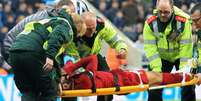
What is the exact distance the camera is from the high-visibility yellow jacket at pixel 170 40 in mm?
10547

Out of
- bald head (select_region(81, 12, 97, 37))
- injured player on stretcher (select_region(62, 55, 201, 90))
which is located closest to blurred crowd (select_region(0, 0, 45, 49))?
bald head (select_region(81, 12, 97, 37))

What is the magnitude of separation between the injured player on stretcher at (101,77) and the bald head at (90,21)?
611mm

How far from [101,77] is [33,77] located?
46.3 inches

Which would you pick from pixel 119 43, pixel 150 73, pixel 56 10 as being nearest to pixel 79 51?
pixel 119 43

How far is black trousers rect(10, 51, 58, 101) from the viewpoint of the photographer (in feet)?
26.8

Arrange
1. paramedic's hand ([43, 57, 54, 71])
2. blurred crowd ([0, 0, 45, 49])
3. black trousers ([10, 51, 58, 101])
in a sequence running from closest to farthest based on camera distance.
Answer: paramedic's hand ([43, 57, 54, 71]), black trousers ([10, 51, 58, 101]), blurred crowd ([0, 0, 45, 49])

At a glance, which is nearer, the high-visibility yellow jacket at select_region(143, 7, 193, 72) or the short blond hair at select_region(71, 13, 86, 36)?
the short blond hair at select_region(71, 13, 86, 36)

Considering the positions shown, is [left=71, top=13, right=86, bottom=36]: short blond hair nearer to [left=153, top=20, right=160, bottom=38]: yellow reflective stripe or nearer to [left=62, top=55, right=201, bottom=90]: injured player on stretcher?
[left=62, top=55, right=201, bottom=90]: injured player on stretcher

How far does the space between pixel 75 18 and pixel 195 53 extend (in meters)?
2.98

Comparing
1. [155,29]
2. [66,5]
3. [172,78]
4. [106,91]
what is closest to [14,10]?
[155,29]

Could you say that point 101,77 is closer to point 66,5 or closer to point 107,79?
point 107,79

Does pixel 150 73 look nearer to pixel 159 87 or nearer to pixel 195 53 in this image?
pixel 159 87

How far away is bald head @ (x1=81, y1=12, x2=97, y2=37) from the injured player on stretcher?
611mm

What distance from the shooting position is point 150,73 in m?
9.60
